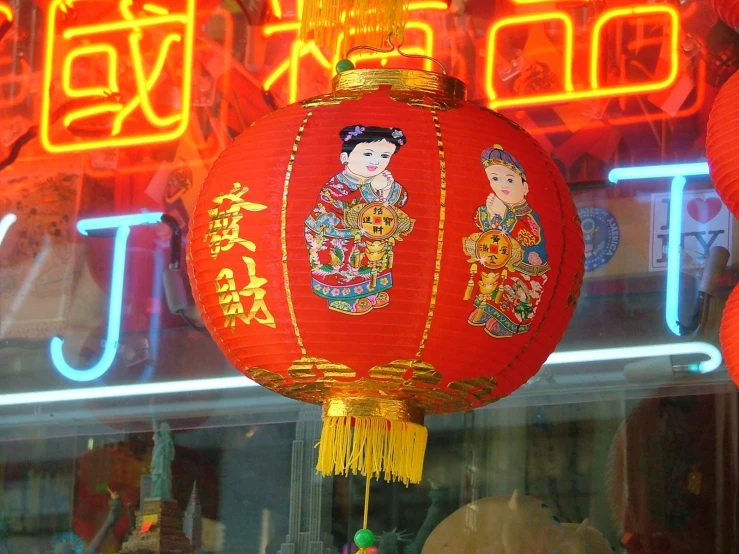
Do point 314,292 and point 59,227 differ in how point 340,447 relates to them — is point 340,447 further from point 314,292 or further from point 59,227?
point 59,227

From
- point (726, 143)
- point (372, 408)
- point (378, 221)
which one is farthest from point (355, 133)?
point (726, 143)

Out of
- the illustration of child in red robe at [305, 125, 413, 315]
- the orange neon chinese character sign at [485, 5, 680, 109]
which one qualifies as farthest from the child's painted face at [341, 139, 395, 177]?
the orange neon chinese character sign at [485, 5, 680, 109]

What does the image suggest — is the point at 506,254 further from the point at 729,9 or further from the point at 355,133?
the point at 729,9

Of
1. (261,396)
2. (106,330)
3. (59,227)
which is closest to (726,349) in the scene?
(261,396)

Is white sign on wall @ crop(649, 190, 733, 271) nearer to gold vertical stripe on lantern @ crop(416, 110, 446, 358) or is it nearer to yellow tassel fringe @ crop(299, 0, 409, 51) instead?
yellow tassel fringe @ crop(299, 0, 409, 51)

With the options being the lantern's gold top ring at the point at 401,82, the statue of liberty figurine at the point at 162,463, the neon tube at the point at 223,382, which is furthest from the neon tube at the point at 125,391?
the lantern's gold top ring at the point at 401,82

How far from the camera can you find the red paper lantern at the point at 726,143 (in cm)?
239

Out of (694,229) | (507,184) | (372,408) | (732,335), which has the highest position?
(694,229)

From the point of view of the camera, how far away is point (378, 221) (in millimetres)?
2072

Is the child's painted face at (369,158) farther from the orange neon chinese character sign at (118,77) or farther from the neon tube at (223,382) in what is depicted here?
Answer: the orange neon chinese character sign at (118,77)

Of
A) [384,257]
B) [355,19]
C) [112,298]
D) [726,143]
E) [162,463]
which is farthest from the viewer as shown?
[112,298]

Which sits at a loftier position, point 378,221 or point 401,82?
point 401,82

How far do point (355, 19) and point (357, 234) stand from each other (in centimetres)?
70

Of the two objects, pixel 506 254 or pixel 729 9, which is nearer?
pixel 506 254
